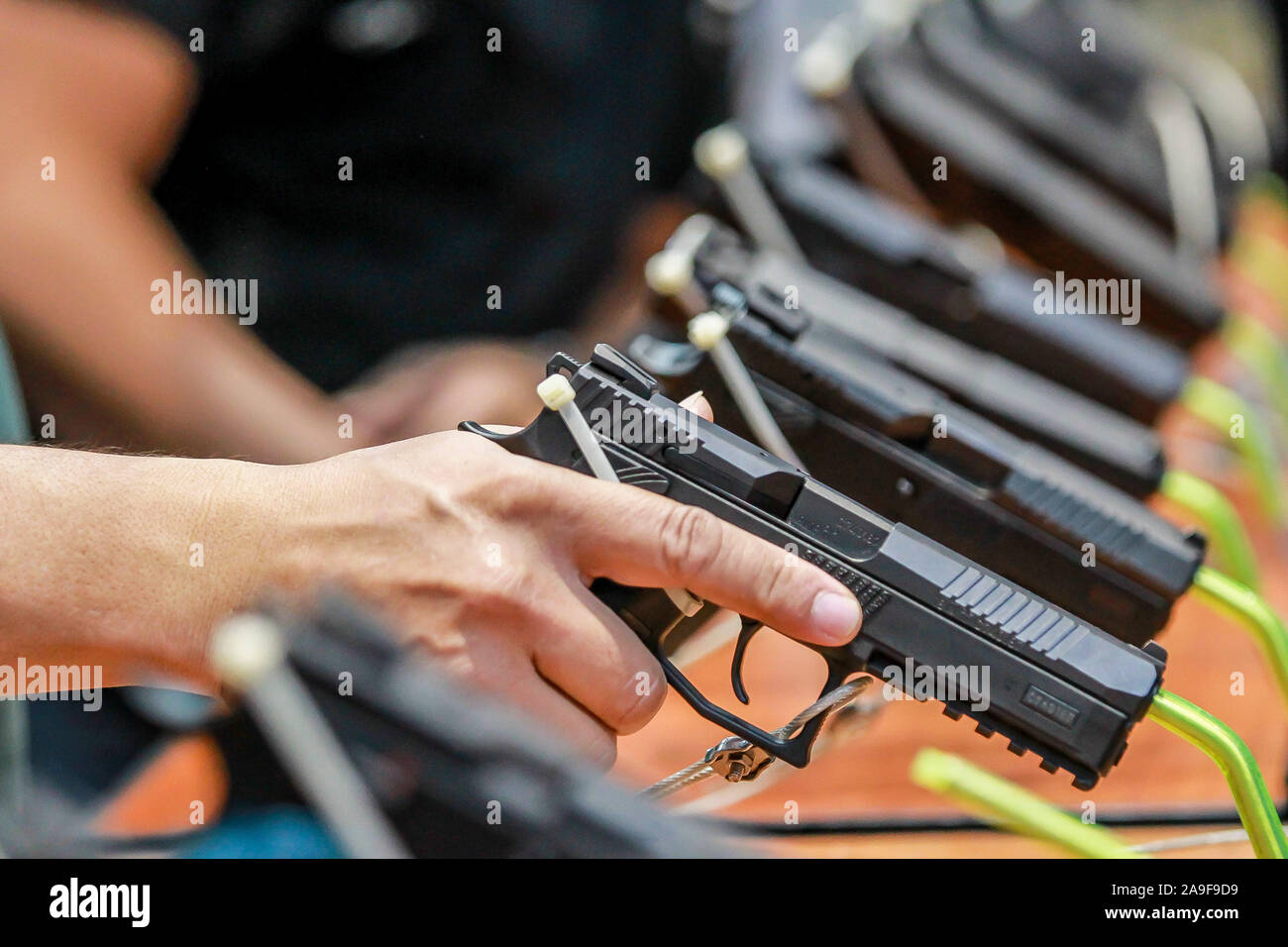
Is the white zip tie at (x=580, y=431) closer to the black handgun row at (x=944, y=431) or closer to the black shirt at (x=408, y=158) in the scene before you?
the black handgun row at (x=944, y=431)

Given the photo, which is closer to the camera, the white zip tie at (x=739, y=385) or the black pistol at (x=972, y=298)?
the white zip tie at (x=739, y=385)

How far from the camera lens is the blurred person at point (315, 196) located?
3.53 ft

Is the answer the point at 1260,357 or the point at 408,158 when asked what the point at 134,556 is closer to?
the point at 408,158

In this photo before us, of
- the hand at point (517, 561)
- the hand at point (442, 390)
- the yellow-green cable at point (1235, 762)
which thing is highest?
the hand at point (442, 390)

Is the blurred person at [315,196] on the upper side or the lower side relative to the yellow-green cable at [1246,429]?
upper

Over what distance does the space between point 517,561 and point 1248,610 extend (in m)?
0.49

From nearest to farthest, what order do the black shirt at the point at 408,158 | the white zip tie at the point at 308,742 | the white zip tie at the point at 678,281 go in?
1. the white zip tie at the point at 308,742
2. the white zip tie at the point at 678,281
3. the black shirt at the point at 408,158

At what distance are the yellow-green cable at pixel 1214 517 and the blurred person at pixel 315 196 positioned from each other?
49 cm

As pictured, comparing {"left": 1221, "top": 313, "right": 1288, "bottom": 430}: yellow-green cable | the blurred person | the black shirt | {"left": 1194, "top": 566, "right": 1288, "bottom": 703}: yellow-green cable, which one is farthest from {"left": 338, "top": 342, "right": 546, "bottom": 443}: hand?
{"left": 1221, "top": 313, "right": 1288, "bottom": 430}: yellow-green cable

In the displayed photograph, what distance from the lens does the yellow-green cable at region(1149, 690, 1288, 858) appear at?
0.66 m

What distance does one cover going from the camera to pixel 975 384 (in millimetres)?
955

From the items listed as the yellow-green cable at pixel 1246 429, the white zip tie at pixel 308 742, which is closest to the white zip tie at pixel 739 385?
the white zip tie at pixel 308 742

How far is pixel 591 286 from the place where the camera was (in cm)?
174

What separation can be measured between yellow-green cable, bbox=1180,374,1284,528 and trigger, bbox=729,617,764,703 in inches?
26.6
